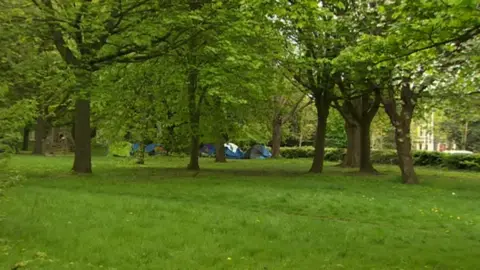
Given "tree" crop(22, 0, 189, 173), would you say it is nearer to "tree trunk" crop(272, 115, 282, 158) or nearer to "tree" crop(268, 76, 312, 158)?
"tree" crop(268, 76, 312, 158)

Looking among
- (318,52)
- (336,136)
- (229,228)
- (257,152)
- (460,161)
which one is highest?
(318,52)

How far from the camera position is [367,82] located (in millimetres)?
20406

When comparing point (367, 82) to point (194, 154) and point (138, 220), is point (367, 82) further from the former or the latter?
point (138, 220)

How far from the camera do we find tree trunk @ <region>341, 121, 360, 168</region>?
2966cm

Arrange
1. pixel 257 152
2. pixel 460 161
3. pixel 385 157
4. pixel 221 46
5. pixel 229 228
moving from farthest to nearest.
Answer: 1. pixel 257 152
2. pixel 385 157
3. pixel 460 161
4. pixel 221 46
5. pixel 229 228

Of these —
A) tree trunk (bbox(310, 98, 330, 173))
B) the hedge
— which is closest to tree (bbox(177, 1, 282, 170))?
tree trunk (bbox(310, 98, 330, 173))

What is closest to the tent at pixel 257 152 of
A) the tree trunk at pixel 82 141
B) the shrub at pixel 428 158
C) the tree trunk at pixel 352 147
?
the shrub at pixel 428 158

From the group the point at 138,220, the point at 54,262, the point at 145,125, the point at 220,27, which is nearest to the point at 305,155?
the point at 145,125

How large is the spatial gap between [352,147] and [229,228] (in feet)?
74.2

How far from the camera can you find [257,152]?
50906 mm

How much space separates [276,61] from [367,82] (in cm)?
396

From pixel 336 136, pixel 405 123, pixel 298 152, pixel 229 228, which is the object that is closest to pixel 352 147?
pixel 405 123

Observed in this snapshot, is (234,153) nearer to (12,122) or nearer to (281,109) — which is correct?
(281,109)

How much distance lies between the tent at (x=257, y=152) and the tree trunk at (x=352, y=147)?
20298mm
